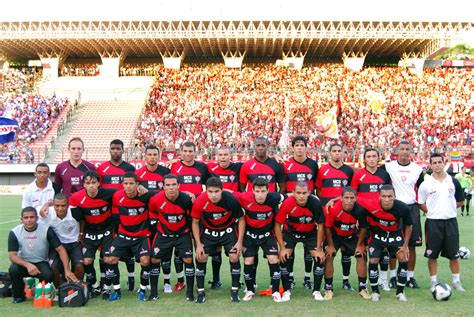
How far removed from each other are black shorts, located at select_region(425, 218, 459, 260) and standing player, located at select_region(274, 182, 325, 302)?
158cm

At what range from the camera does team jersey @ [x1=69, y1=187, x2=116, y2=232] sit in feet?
26.3

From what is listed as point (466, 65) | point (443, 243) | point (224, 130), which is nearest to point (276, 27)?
point (224, 130)

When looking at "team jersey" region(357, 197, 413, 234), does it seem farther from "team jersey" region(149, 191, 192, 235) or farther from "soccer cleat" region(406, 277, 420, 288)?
"team jersey" region(149, 191, 192, 235)

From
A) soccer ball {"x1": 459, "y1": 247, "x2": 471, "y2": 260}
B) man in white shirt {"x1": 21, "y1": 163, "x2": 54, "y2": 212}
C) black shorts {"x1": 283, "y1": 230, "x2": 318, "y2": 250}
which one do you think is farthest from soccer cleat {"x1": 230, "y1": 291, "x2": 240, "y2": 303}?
soccer ball {"x1": 459, "y1": 247, "x2": 471, "y2": 260}

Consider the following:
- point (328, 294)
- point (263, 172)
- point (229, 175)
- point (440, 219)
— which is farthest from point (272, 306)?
point (440, 219)

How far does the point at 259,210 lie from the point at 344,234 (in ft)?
3.94

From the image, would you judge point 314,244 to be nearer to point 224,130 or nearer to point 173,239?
point 173,239

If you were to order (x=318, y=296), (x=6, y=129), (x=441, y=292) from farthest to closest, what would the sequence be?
(x=6, y=129)
(x=318, y=296)
(x=441, y=292)

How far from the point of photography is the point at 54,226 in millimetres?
8008

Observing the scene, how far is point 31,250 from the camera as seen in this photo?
25.6 feet

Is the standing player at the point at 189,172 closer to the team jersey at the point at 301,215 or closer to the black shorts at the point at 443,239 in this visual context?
the team jersey at the point at 301,215

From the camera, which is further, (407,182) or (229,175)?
(229,175)

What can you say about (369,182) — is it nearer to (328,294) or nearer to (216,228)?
(328,294)

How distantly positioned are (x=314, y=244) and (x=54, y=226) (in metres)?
3.47
